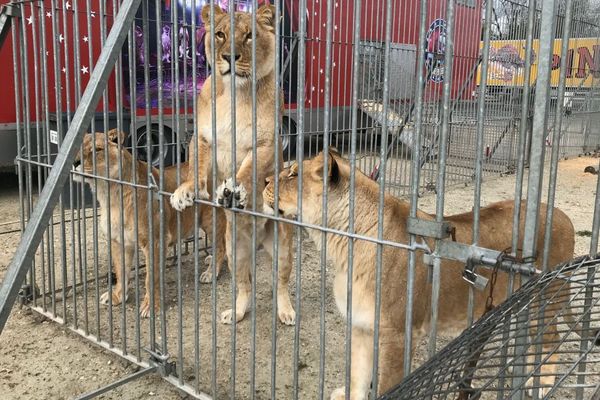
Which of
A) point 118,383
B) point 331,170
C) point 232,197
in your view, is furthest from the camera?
point 118,383

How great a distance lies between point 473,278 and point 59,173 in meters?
1.74

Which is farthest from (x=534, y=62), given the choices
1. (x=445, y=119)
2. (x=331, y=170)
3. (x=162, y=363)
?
(x=445, y=119)

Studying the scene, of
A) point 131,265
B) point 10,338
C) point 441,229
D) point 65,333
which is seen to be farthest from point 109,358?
point 441,229

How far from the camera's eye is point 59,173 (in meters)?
2.46

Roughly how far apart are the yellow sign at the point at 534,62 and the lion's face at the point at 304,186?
18.6 feet

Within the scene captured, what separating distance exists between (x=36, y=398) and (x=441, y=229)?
253cm

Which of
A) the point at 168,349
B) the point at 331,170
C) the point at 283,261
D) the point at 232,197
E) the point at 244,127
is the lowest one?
the point at 168,349

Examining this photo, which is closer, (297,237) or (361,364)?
(297,237)

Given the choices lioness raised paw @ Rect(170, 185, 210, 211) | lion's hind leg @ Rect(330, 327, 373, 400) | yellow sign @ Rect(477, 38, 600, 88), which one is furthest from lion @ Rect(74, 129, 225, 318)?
yellow sign @ Rect(477, 38, 600, 88)

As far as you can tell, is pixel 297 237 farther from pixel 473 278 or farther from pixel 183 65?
pixel 183 65

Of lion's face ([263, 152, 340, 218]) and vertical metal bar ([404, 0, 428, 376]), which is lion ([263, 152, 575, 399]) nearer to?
lion's face ([263, 152, 340, 218])

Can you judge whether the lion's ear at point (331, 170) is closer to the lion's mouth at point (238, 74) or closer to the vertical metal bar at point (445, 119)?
the vertical metal bar at point (445, 119)

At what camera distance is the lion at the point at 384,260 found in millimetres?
2643

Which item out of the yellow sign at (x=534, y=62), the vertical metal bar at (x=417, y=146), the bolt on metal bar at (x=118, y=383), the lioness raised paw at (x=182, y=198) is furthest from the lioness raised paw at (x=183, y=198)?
the yellow sign at (x=534, y=62)
